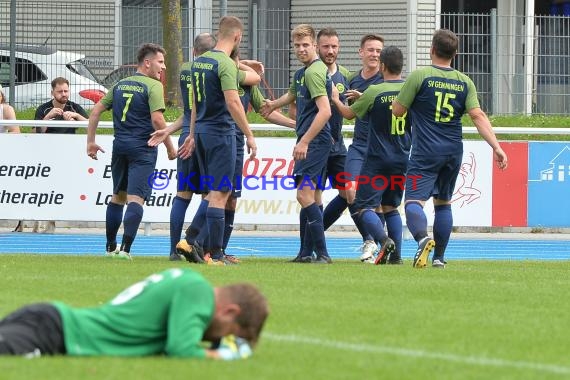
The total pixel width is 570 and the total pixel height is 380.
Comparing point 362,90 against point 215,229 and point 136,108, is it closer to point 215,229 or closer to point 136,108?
point 136,108

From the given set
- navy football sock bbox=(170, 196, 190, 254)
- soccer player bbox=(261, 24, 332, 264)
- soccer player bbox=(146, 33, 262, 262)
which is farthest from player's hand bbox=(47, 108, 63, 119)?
soccer player bbox=(261, 24, 332, 264)

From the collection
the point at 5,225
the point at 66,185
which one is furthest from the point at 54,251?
the point at 5,225

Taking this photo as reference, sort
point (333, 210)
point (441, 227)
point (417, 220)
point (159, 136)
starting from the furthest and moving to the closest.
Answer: point (333, 210) → point (159, 136) → point (441, 227) → point (417, 220)

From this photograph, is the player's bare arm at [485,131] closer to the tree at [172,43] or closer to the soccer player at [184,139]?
the soccer player at [184,139]

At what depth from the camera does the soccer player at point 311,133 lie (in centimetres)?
1456

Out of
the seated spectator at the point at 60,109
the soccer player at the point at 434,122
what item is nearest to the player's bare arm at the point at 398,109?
the soccer player at the point at 434,122

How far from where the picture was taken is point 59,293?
10586mm

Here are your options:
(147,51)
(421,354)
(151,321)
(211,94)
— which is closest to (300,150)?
(211,94)

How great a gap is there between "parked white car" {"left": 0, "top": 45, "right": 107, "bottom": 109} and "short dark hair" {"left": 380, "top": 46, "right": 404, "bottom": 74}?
11141 mm

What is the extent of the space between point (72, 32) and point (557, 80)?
354 inches

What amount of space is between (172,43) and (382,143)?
11898mm

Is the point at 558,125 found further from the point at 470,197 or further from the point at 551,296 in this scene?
the point at 551,296

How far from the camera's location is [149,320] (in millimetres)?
7086

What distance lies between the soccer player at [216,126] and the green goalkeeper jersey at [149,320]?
6829mm
